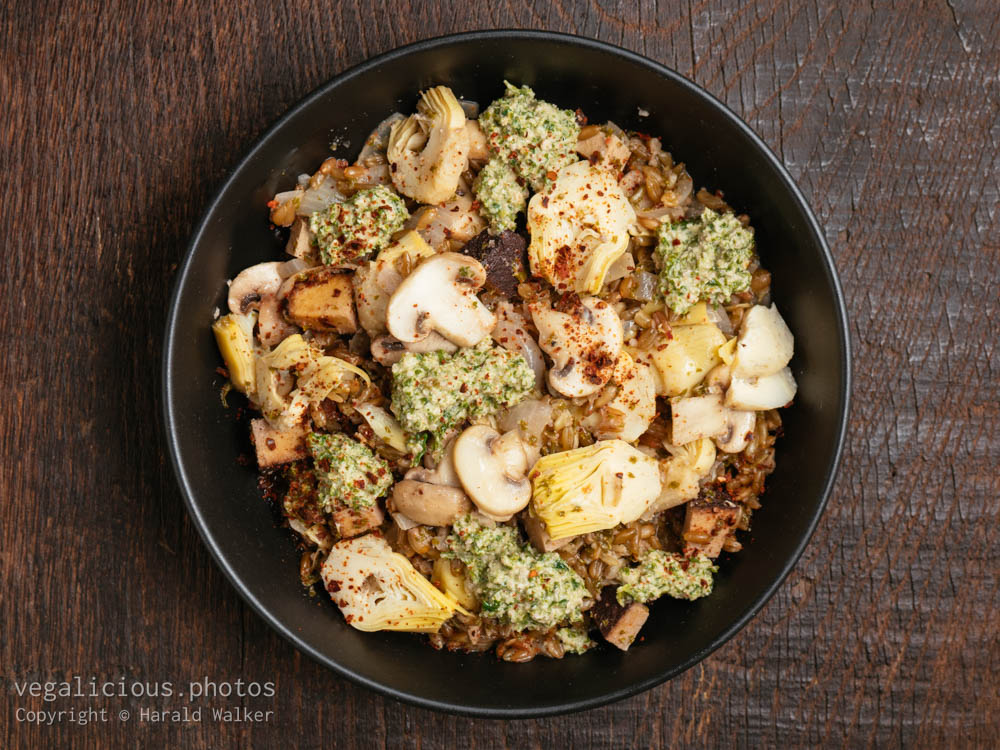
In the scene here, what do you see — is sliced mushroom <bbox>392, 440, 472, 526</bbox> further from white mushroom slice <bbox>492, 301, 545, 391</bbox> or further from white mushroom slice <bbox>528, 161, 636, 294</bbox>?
white mushroom slice <bbox>528, 161, 636, 294</bbox>

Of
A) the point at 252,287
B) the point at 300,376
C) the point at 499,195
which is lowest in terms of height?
the point at 300,376

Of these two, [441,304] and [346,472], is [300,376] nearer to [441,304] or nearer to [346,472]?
[346,472]

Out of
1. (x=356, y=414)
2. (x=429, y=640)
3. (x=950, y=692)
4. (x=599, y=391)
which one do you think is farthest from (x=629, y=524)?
(x=950, y=692)

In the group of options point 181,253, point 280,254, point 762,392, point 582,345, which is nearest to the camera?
point 582,345

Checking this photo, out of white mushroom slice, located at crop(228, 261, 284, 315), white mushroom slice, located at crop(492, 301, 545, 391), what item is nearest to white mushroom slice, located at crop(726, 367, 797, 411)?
white mushroom slice, located at crop(492, 301, 545, 391)

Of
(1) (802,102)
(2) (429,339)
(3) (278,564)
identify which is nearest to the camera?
(2) (429,339)

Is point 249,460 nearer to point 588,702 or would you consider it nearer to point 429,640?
point 429,640

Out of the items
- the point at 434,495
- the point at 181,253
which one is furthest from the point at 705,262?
the point at 181,253
